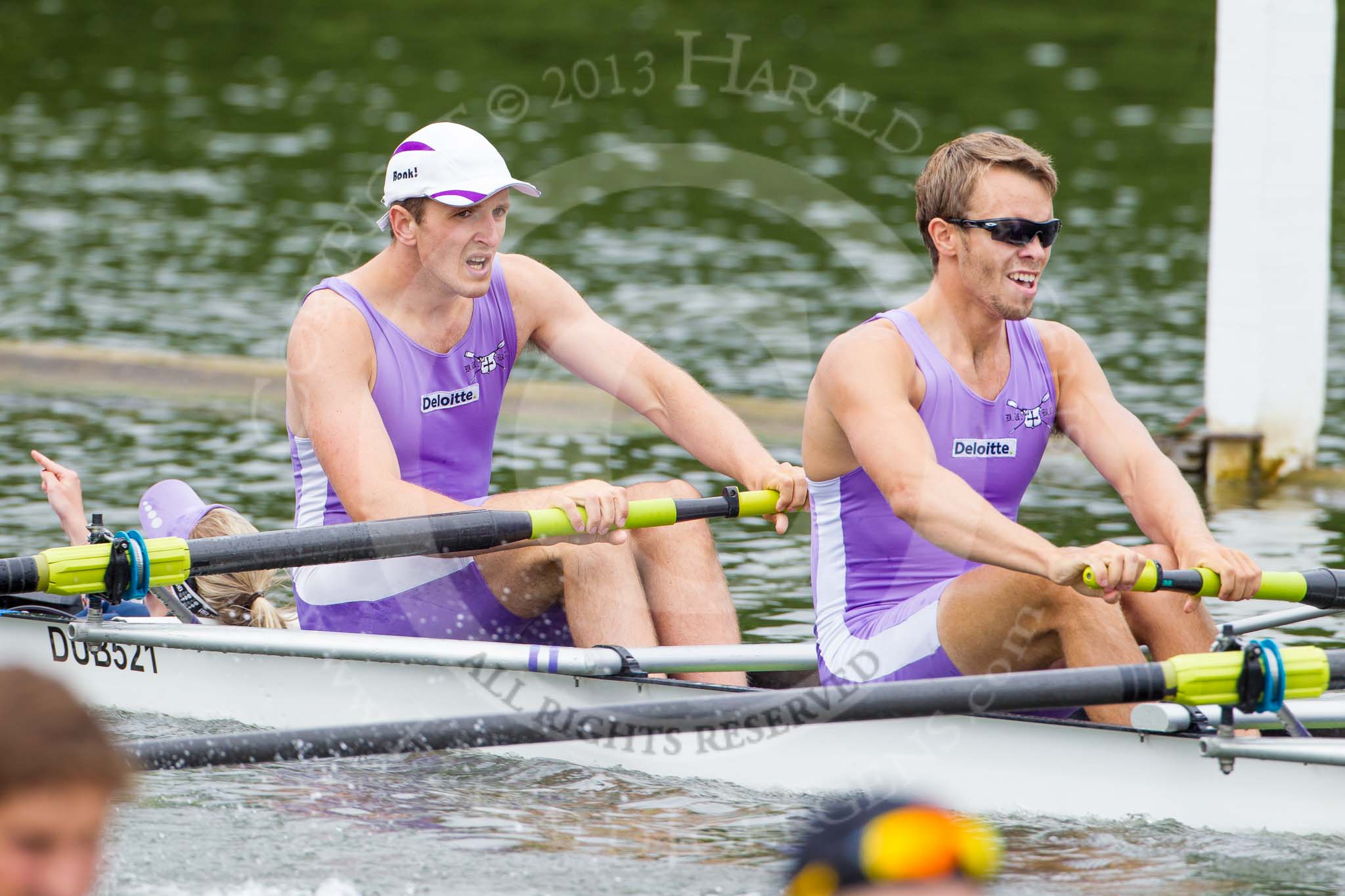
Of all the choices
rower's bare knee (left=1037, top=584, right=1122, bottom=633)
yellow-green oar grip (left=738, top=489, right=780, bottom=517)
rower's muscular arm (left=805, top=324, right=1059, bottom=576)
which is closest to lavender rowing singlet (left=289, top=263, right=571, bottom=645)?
yellow-green oar grip (left=738, top=489, right=780, bottom=517)

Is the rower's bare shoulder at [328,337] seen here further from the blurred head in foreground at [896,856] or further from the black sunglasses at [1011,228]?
the blurred head in foreground at [896,856]

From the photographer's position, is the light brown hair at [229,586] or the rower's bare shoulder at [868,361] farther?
the light brown hair at [229,586]

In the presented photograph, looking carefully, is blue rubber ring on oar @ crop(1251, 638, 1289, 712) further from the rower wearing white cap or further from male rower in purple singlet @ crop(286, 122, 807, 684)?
the rower wearing white cap

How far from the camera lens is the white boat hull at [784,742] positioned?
14.8ft

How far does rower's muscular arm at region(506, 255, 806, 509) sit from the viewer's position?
5.86 metres

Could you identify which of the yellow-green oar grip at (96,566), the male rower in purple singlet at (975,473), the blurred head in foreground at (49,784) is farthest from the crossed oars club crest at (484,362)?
the blurred head in foreground at (49,784)

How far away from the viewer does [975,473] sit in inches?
194

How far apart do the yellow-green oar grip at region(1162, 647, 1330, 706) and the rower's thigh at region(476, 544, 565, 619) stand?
193 cm

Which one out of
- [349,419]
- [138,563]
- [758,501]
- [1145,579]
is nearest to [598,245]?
[758,501]

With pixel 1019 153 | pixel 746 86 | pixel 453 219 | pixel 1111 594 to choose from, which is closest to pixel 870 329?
pixel 1019 153

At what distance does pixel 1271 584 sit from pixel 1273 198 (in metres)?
4.44

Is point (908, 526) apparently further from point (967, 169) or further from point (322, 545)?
point (322, 545)

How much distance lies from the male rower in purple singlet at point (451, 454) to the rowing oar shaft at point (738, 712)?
117 cm

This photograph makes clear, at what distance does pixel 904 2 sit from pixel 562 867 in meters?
21.4
